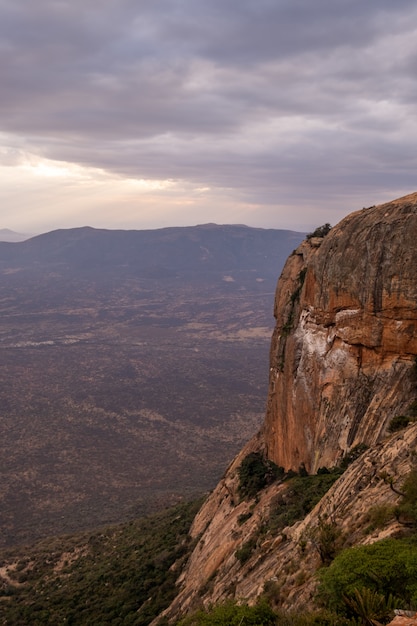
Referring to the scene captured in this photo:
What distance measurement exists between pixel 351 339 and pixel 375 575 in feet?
40.2

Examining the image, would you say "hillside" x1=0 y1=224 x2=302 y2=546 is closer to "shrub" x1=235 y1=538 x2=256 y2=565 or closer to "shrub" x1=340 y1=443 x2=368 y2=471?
"shrub" x1=235 y1=538 x2=256 y2=565

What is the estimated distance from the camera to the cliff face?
19406 millimetres

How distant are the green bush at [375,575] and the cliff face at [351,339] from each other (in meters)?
8.32

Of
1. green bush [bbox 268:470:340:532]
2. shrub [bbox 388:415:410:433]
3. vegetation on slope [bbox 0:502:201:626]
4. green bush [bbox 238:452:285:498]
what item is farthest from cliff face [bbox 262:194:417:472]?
vegetation on slope [bbox 0:502:201:626]

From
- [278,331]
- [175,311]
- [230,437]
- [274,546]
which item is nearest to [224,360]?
[230,437]

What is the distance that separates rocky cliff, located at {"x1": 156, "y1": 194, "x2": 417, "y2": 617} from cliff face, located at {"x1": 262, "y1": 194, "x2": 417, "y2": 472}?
5 centimetres

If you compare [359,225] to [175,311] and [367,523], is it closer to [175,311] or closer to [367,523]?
[367,523]

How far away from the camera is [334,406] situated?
21.0 m

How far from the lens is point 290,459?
24781mm

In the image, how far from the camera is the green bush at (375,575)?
9.88 metres

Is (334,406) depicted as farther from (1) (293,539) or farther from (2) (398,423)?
(1) (293,539)

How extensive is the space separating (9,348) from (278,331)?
115 meters

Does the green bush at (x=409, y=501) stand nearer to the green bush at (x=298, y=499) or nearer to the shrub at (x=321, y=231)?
the green bush at (x=298, y=499)

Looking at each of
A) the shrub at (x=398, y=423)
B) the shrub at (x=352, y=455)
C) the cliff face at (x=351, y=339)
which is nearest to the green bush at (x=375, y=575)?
the shrub at (x=398, y=423)
